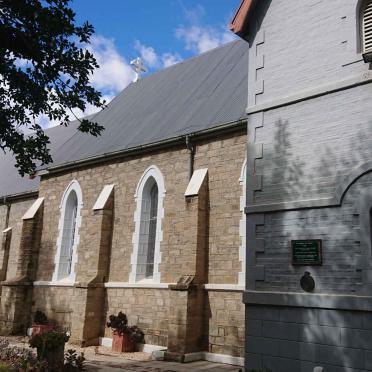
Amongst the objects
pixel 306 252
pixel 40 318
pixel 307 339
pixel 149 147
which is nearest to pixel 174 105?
pixel 149 147

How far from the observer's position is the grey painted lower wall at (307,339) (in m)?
6.61

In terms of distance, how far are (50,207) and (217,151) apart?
8.31 metres

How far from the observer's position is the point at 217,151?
13.0 metres

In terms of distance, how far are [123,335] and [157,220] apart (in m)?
3.47

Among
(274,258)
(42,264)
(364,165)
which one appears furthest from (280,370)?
(42,264)

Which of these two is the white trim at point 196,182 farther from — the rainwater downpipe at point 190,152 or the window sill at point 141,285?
the window sill at point 141,285

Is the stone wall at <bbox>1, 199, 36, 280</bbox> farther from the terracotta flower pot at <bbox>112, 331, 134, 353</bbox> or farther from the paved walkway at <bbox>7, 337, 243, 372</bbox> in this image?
the paved walkway at <bbox>7, 337, 243, 372</bbox>

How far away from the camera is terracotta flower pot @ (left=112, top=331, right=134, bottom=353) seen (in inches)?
517

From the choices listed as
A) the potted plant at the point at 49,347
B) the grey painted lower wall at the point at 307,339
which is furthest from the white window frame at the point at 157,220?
the grey painted lower wall at the point at 307,339

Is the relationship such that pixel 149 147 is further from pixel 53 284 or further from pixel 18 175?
pixel 18 175

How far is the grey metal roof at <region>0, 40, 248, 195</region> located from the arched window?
5.15 m

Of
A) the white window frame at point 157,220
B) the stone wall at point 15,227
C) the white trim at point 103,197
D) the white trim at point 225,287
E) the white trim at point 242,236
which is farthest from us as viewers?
the stone wall at point 15,227

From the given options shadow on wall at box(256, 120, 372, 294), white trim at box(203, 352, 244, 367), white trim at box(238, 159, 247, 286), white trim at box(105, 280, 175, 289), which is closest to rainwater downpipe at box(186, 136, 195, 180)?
white trim at box(238, 159, 247, 286)

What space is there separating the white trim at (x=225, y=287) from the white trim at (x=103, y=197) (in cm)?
498
